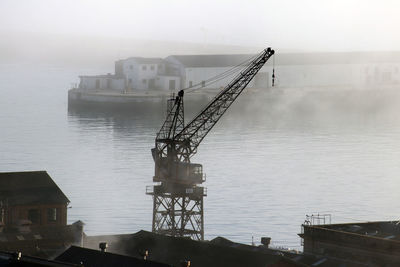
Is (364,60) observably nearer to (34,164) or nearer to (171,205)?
(34,164)

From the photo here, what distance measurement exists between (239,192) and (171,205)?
53.7ft

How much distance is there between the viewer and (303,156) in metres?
94.4

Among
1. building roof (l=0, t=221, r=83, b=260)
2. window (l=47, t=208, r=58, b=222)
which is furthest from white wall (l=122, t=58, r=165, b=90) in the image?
building roof (l=0, t=221, r=83, b=260)

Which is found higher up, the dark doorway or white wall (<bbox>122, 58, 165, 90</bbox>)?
white wall (<bbox>122, 58, 165, 90</bbox>)

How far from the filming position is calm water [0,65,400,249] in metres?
64.9

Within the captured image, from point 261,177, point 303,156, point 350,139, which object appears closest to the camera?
point 261,177

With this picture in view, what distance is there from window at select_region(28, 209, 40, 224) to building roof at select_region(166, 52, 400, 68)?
316 ft

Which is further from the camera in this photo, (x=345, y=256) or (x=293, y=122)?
(x=293, y=122)

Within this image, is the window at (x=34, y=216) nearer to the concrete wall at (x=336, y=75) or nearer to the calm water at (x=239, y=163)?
the calm water at (x=239, y=163)

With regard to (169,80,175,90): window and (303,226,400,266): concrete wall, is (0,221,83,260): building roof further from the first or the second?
(169,80,175,90): window

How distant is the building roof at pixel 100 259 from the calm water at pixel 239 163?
22.7 meters

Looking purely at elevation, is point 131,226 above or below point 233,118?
below

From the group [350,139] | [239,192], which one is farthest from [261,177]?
[350,139]

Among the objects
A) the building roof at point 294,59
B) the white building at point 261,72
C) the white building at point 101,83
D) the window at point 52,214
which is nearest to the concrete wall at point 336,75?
the white building at point 261,72
